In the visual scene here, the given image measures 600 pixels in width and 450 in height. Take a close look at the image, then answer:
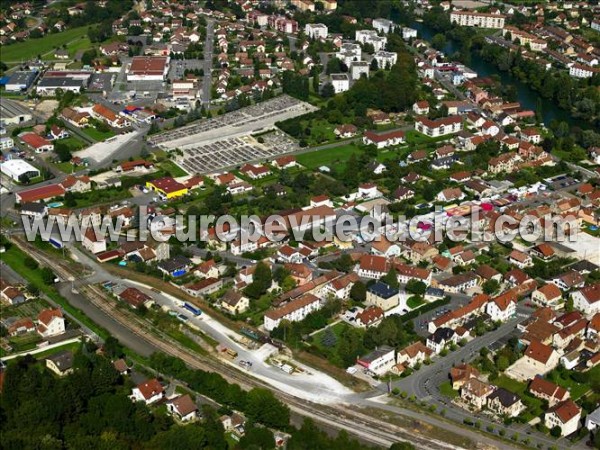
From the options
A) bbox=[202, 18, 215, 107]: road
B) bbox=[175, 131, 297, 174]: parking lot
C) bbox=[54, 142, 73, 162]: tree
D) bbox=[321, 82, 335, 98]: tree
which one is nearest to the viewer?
bbox=[175, 131, 297, 174]: parking lot

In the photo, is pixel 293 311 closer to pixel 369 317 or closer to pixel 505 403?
pixel 369 317


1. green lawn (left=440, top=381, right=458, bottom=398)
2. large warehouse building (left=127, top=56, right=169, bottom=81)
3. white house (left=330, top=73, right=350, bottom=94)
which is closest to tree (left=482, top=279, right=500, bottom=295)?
green lawn (left=440, top=381, right=458, bottom=398)

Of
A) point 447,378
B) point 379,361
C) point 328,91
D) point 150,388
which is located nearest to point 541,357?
point 447,378

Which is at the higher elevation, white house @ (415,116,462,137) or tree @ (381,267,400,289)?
tree @ (381,267,400,289)

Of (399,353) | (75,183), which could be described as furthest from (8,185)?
(399,353)

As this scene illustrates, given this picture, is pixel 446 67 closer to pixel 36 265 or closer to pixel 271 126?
pixel 271 126

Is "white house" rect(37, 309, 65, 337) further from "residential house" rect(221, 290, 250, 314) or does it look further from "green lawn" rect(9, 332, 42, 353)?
"residential house" rect(221, 290, 250, 314)
